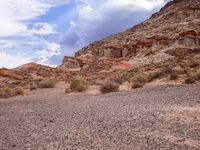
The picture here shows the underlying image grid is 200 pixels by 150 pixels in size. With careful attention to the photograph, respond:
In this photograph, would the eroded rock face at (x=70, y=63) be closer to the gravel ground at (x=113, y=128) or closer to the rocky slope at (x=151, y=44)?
the rocky slope at (x=151, y=44)

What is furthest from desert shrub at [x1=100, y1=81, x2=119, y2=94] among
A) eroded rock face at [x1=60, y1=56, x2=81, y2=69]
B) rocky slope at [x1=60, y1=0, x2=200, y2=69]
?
eroded rock face at [x1=60, y1=56, x2=81, y2=69]

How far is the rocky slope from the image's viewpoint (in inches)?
2645

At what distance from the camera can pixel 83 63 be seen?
263 feet

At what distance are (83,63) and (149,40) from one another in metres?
12.5

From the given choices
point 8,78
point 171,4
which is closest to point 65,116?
point 8,78

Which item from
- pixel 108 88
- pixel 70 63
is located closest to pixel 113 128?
pixel 108 88

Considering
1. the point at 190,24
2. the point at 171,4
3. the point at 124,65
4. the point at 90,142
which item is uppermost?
the point at 171,4

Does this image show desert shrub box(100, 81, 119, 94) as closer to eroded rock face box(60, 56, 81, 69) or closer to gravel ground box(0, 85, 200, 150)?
gravel ground box(0, 85, 200, 150)

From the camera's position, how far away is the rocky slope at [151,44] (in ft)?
220

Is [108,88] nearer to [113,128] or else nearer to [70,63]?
[113,128]

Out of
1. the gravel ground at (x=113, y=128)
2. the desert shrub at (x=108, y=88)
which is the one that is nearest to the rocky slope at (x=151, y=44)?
the desert shrub at (x=108, y=88)

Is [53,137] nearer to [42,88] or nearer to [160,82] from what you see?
[160,82]

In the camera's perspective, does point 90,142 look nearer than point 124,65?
Yes

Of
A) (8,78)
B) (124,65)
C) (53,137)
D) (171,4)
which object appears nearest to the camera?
(53,137)
